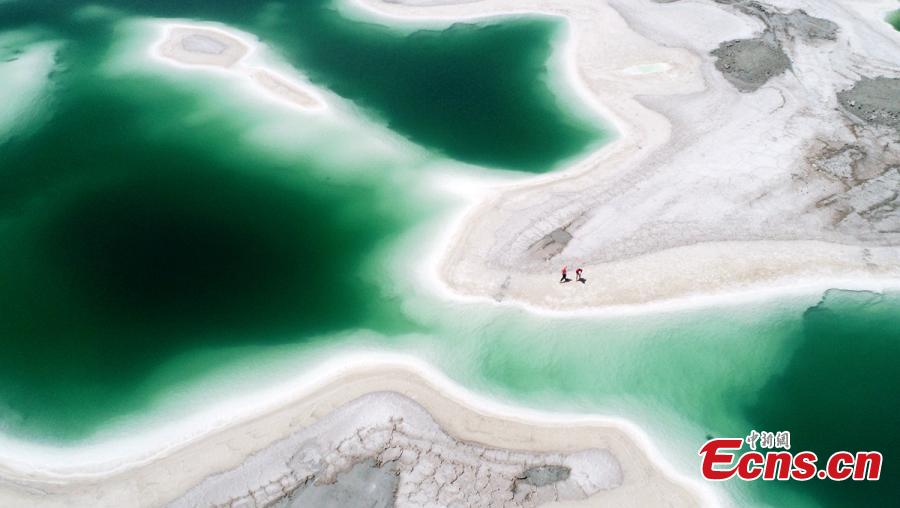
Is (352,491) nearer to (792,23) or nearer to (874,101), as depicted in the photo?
(874,101)

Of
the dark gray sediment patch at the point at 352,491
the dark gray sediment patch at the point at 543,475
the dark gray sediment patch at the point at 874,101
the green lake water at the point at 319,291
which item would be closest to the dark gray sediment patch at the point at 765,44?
the dark gray sediment patch at the point at 874,101

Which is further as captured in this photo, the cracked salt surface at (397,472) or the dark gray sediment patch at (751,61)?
the dark gray sediment patch at (751,61)

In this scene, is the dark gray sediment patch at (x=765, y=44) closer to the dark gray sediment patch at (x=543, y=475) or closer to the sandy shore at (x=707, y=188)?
the sandy shore at (x=707, y=188)

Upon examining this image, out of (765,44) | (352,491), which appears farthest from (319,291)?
(765,44)

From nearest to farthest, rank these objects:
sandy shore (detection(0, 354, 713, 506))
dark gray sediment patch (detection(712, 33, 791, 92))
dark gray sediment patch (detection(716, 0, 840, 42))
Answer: sandy shore (detection(0, 354, 713, 506)) < dark gray sediment patch (detection(712, 33, 791, 92)) < dark gray sediment patch (detection(716, 0, 840, 42))

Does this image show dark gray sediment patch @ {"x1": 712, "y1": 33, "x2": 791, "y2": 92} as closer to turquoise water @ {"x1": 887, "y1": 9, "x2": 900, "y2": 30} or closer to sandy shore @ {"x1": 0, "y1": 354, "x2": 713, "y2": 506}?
turquoise water @ {"x1": 887, "y1": 9, "x2": 900, "y2": 30}

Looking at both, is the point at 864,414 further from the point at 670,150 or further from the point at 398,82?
the point at 398,82

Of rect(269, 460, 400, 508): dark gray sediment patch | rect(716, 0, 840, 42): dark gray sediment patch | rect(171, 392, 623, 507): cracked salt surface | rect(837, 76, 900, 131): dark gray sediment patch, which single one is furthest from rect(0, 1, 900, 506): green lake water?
rect(716, 0, 840, 42): dark gray sediment patch
